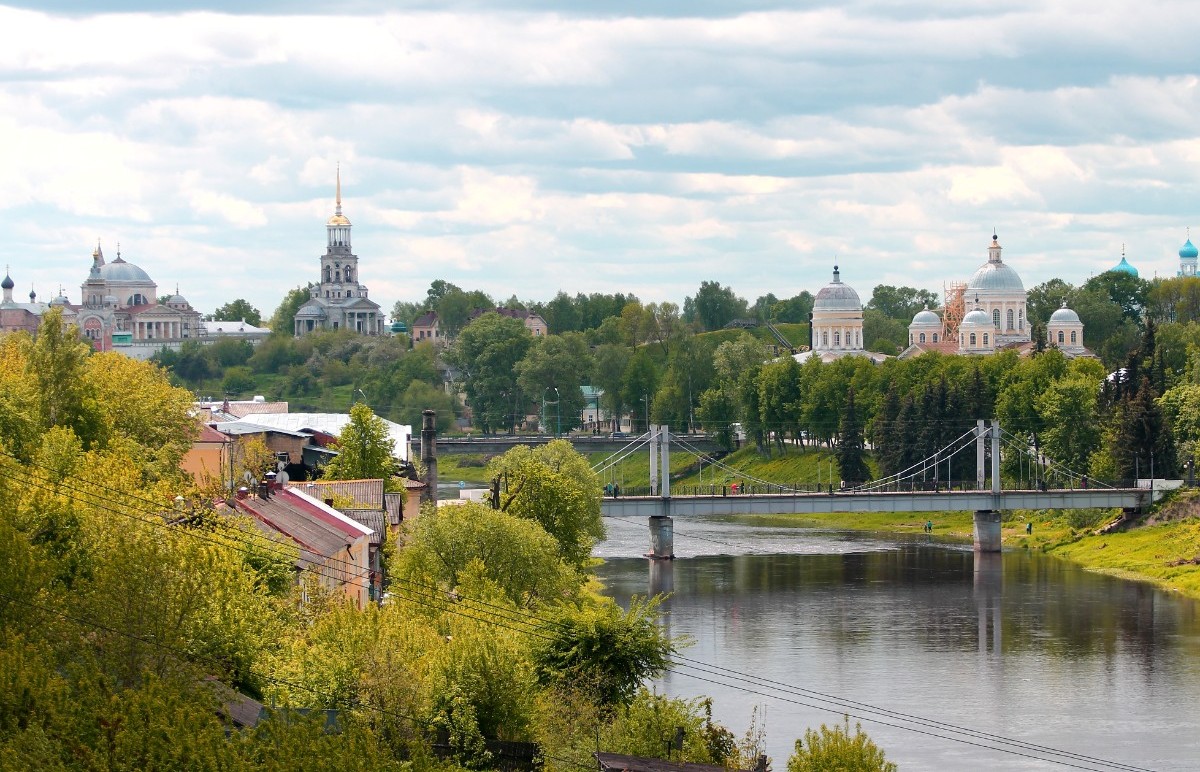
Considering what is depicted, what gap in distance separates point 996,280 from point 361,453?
106167 millimetres

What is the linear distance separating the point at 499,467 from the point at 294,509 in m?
19.9

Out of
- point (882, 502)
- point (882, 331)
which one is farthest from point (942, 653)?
point (882, 331)

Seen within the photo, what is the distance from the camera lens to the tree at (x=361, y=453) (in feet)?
212

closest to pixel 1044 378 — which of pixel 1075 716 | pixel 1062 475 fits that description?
pixel 1062 475

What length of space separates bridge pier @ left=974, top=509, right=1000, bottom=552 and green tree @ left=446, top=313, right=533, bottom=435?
237 feet

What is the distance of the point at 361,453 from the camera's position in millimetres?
65250

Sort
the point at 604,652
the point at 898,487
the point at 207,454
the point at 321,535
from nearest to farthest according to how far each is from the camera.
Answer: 1. the point at 604,652
2. the point at 321,535
3. the point at 207,454
4. the point at 898,487

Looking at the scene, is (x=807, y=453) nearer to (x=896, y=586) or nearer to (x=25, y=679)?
→ (x=896, y=586)

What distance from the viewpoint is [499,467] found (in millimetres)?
65312

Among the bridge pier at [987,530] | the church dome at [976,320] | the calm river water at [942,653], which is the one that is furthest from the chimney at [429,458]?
the church dome at [976,320]

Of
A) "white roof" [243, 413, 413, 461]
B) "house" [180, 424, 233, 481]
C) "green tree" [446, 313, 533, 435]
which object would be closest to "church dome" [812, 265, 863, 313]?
"green tree" [446, 313, 533, 435]

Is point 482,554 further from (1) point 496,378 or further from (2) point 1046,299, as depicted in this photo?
(2) point 1046,299

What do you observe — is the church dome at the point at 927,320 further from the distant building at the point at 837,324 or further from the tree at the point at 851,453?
the tree at the point at 851,453

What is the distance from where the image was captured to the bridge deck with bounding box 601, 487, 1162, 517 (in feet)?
278
